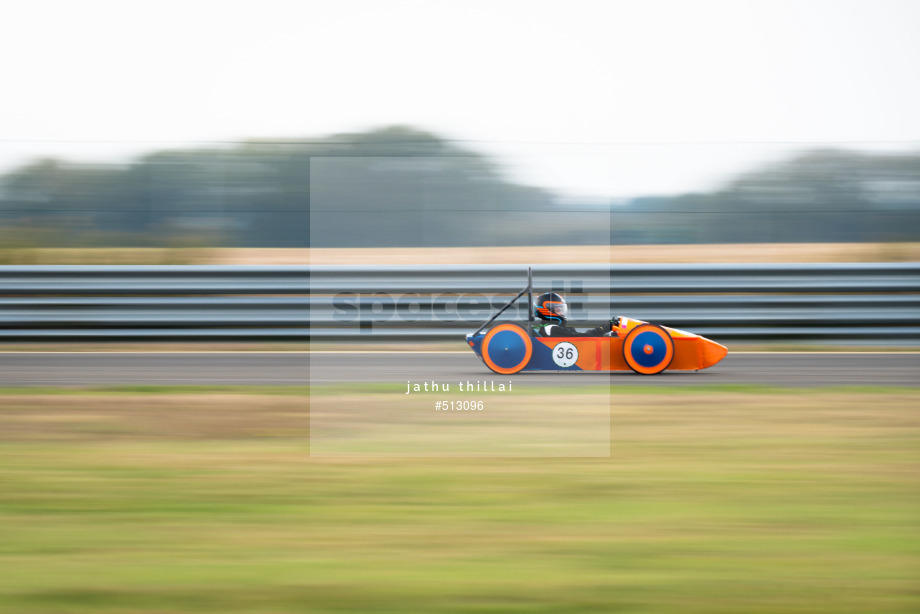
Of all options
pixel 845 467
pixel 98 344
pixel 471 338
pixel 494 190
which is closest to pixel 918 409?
pixel 845 467

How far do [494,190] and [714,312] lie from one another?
297 centimetres

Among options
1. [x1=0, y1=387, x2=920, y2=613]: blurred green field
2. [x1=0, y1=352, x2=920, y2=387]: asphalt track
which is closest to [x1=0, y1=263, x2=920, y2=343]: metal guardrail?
[x1=0, y1=352, x2=920, y2=387]: asphalt track

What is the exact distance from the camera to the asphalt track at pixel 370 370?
7672 mm

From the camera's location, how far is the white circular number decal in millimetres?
7773

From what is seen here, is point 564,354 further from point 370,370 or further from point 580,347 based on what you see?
point 370,370

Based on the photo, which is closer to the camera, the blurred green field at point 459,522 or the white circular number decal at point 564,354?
the blurred green field at point 459,522

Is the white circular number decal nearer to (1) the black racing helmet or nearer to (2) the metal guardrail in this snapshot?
(1) the black racing helmet

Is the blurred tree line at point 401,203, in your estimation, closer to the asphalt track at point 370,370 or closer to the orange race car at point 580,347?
the asphalt track at point 370,370

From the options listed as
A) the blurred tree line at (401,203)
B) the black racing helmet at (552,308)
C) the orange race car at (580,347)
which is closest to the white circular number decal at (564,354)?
the orange race car at (580,347)

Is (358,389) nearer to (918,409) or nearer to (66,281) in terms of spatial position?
(918,409)

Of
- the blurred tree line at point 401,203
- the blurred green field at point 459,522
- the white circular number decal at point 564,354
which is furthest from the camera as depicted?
the blurred tree line at point 401,203

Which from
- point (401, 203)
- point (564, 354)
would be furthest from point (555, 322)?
point (401, 203)

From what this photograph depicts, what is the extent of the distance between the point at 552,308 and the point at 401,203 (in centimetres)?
330

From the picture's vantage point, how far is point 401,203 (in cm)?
1052
